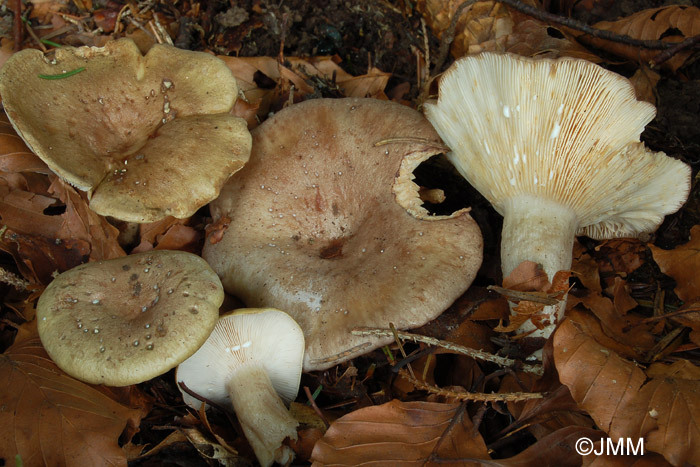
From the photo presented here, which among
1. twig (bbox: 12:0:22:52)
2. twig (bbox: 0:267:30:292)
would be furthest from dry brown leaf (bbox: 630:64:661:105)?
twig (bbox: 12:0:22:52)

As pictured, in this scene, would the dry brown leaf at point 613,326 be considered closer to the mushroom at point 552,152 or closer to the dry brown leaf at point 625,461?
the mushroom at point 552,152

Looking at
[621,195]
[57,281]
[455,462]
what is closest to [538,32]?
[621,195]

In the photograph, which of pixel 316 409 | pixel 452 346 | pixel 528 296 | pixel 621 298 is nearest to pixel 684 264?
pixel 621 298

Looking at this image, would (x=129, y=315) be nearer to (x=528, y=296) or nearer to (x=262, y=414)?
(x=262, y=414)

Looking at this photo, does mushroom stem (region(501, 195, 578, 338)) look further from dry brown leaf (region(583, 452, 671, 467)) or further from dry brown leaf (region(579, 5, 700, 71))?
dry brown leaf (region(579, 5, 700, 71))

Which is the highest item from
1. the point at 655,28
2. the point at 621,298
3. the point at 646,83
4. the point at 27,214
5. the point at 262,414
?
the point at 655,28

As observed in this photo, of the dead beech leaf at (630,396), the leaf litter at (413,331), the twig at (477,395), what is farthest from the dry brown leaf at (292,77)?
the dead beech leaf at (630,396)

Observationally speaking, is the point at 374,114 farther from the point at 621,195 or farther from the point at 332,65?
the point at 621,195
